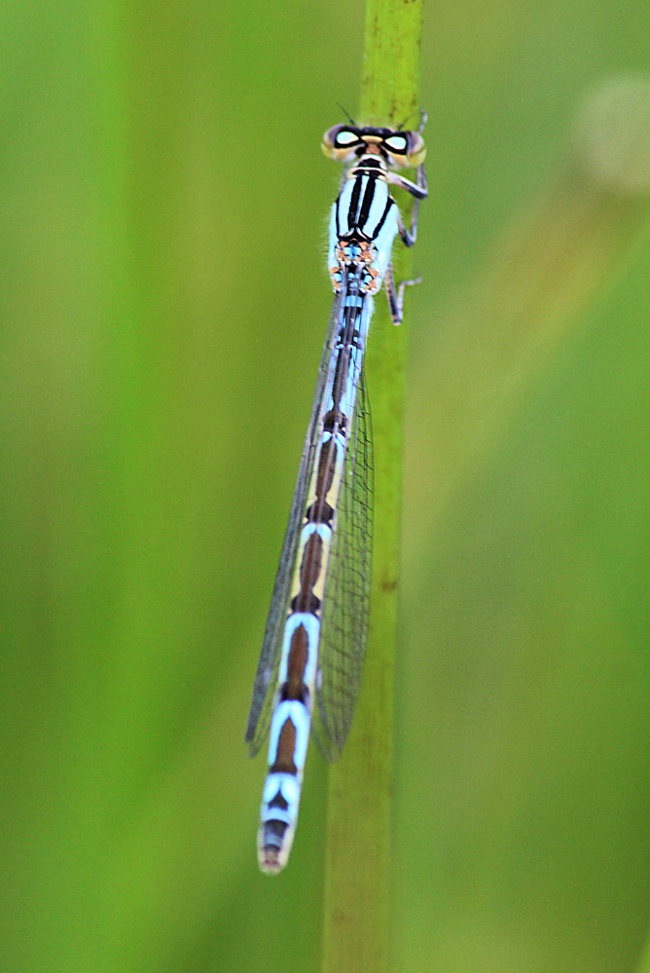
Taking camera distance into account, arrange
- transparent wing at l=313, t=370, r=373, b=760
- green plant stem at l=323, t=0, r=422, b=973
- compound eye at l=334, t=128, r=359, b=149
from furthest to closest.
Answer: compound eye at l=334, t=128, r=359, b=149, transparent wing at l=313, t=370, r=373, b=760, green plant stem at l=323, t=0, r=422, b=973

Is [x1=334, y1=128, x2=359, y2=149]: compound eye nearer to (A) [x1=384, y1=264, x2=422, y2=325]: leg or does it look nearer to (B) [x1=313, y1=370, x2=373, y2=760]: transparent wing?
(A) [x1=384, y1=264, x2=422, y2=325]: leg

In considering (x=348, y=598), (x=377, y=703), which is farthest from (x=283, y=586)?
(x=377, y=703)

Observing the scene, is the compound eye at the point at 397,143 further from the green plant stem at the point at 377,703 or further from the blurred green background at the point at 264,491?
the green plant stem at the point at 377,703

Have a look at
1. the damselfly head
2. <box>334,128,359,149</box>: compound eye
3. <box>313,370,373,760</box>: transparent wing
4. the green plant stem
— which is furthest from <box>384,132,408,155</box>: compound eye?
<box>313,370,373,760</box>: transparent wing

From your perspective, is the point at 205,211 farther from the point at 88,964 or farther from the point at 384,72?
the point at 88,964

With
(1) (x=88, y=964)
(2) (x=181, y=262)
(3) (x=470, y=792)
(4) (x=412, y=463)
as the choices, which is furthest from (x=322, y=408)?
(1) (x=88, y=964)

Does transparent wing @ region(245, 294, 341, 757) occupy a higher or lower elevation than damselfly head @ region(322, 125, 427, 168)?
lower

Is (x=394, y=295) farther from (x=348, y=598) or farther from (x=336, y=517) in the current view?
(x=348, y=598)

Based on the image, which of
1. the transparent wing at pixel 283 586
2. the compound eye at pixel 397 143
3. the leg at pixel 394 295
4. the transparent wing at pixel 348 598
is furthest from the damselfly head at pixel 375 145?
the transparent wing at pixel 348 598
